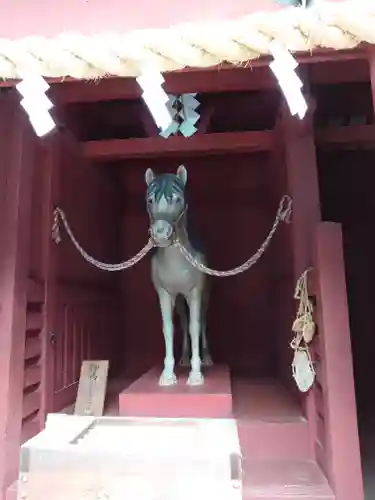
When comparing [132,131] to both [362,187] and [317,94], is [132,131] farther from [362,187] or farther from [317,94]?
[362,187]

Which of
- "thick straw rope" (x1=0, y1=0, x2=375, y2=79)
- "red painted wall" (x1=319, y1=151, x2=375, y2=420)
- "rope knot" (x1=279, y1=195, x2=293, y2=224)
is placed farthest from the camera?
"red painted wall" (x1=319, y1=151, x2=375, y2=420)

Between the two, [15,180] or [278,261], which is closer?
[15,180]

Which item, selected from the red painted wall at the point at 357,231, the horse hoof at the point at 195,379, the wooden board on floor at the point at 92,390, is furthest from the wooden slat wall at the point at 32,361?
the red painted wall at the point at 357,231

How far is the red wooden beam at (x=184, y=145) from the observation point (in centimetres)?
192

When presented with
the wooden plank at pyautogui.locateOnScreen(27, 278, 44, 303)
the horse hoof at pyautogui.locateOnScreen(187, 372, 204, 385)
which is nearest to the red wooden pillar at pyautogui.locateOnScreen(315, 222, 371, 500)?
the horse hoof at pyautogui.locateOnScreen(187, 372, 204, 385)

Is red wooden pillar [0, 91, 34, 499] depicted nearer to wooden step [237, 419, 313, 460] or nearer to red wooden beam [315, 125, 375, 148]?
wooden step [237, 419, 313, 460]

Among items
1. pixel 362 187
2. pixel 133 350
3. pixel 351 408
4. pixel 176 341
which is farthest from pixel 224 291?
pixel 351 408

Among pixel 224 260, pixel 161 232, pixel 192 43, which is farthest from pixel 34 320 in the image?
pixel 224 260

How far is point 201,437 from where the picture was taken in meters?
1.04

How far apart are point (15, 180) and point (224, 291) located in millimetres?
1465

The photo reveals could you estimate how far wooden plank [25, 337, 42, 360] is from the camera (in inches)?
57.3

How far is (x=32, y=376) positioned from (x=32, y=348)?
86 mm

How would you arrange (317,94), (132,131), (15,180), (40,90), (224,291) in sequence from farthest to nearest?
(224,291)
(132,131)
(317,94)
(15,180)
(40,90)

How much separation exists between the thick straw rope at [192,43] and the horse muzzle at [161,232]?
80 centimetres
